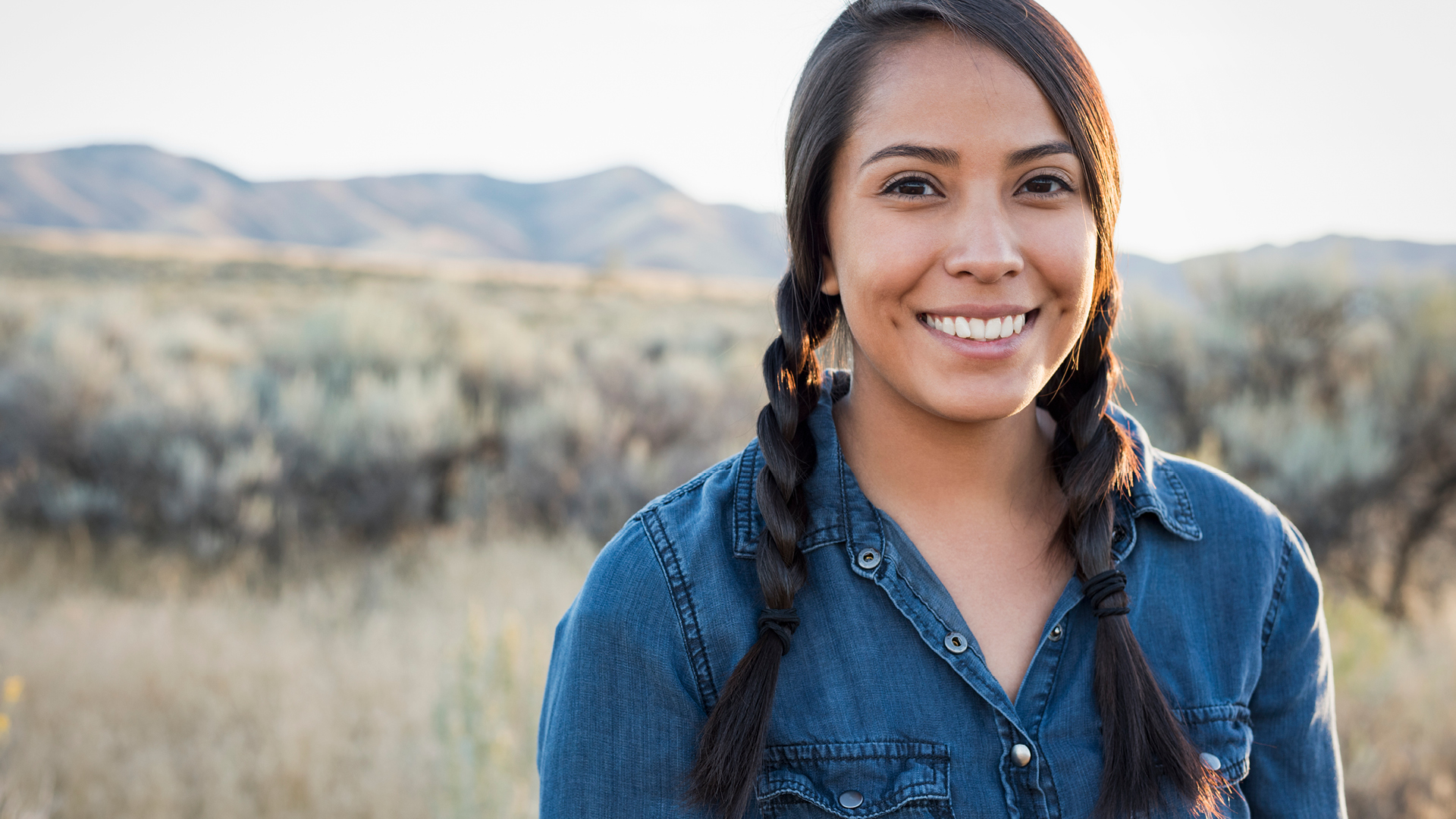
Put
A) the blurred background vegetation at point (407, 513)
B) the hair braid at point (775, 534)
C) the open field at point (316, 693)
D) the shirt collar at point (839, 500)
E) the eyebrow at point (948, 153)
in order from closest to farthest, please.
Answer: the hair braid at point (775, 534)
the eyebrow at point (948, 153)
the shirt collar at point (839, 500)
the open field at point (316, 693)
the blurred background vegetation at point (407, 513)

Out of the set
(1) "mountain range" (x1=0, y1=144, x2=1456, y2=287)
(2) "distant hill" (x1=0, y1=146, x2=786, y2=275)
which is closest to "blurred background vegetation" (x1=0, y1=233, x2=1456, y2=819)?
(1) "mountain range" (x1=0, y1=144, x2=1456, y2=287)

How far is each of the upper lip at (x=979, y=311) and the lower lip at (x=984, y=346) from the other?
0.04 metres

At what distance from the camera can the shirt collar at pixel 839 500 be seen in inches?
63.1

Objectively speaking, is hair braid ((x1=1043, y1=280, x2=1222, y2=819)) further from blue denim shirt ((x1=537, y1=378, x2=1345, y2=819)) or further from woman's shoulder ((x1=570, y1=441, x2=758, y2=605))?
woman's shoulder ((x1=570, y1=441, x2=758, y2=605))

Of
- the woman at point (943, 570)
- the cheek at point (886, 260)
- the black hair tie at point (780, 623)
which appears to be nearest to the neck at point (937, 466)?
the woman at point (943, 570)

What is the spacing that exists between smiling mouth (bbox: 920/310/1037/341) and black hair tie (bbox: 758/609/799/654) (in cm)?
55

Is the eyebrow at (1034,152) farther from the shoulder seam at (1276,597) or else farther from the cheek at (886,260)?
the shoulder seam at (1276,597)

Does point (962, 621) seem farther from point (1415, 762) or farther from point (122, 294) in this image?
point (122, 294)

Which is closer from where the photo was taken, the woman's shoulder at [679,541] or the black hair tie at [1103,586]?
the woman's shoulder at [679,541]

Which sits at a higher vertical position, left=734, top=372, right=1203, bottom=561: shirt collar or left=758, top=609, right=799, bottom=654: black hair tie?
left=734, top=372, right=1203, bottom=561: shirt collar

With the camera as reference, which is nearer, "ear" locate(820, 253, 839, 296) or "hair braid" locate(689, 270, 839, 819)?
"hair braid" locate(689, 270, 839, 819)

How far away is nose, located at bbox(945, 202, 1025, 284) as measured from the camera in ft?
4.83

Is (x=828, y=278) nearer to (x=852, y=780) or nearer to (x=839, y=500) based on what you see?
(x=839, y=500)

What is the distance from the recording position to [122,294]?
12555 millimetres
